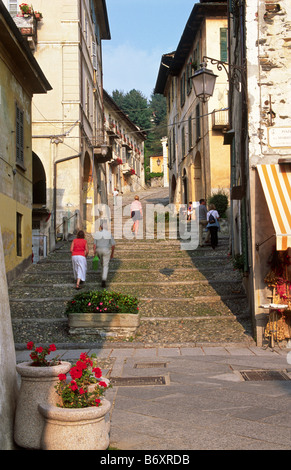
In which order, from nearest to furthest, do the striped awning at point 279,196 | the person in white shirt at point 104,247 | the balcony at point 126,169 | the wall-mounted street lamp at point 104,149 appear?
the striped awning at point 279,196
the person in white shirt at point 104,247
the wall-mounted street lamp at point 104,149
the balcony at point 126,169

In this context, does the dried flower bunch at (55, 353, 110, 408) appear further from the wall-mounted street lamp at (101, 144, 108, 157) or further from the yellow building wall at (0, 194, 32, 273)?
the wall-mounted street lamp at (101, 144, 108, 157)

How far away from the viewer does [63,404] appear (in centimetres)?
395

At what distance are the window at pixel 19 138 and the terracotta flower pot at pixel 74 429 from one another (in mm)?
11800

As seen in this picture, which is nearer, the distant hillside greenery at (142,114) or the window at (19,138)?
the window at (19,138)

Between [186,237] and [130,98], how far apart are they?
203 ft

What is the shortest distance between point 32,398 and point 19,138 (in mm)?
11983

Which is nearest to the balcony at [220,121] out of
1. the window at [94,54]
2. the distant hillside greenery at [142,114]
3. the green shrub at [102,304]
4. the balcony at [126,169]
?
the window at [94,54]

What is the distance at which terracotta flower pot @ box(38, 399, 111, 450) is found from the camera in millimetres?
3721

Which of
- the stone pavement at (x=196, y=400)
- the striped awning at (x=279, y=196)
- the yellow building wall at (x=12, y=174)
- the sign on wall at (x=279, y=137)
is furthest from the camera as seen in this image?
the yellow building wall at (x=12, y=174)

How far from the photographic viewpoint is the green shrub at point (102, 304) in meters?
10.0

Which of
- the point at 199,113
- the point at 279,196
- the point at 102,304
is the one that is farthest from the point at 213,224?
the point at 199,113

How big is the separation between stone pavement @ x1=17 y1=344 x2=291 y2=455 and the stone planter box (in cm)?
92

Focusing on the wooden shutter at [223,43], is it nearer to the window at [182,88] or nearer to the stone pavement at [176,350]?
the window at [182,88]
